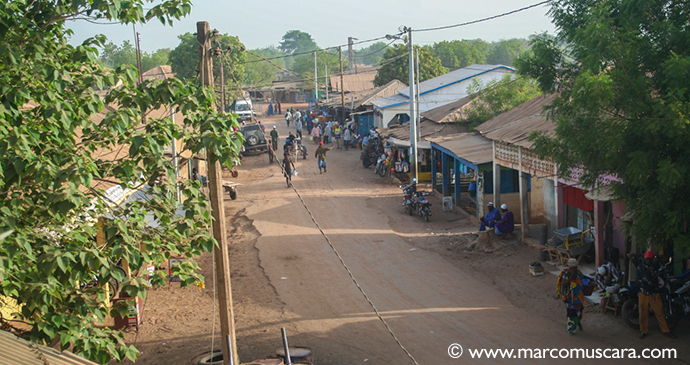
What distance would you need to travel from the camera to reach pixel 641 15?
7496 millimetres

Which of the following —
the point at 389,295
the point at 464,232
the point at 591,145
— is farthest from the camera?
the point at 464,232

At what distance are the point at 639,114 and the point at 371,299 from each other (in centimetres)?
592

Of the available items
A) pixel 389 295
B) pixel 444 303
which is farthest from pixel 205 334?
pixel 444 303

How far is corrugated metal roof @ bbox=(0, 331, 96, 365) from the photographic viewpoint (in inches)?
180

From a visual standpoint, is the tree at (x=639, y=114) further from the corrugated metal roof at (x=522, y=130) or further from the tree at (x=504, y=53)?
the tree at (x=504, y=53)

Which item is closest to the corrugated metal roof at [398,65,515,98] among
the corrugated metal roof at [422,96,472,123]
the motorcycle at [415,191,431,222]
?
the corrugated metal roof at [422,96,472,123]

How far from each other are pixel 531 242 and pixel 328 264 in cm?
528

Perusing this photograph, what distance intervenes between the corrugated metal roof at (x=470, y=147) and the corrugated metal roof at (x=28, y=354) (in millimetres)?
12676

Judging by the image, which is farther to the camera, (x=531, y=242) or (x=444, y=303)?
(x=531, y=242)

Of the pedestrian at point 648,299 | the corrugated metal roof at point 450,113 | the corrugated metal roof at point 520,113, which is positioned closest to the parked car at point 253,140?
the corrugated metal roof at point 450,113

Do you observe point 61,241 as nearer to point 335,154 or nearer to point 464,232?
point 464,232

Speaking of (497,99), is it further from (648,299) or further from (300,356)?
(300,356)

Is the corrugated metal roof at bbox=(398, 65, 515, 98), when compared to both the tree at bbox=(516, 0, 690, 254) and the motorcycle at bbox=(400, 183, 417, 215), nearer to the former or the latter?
the motorcycle at bbox=(400, 183, 417, 215)

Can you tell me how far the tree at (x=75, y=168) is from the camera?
4531mm
